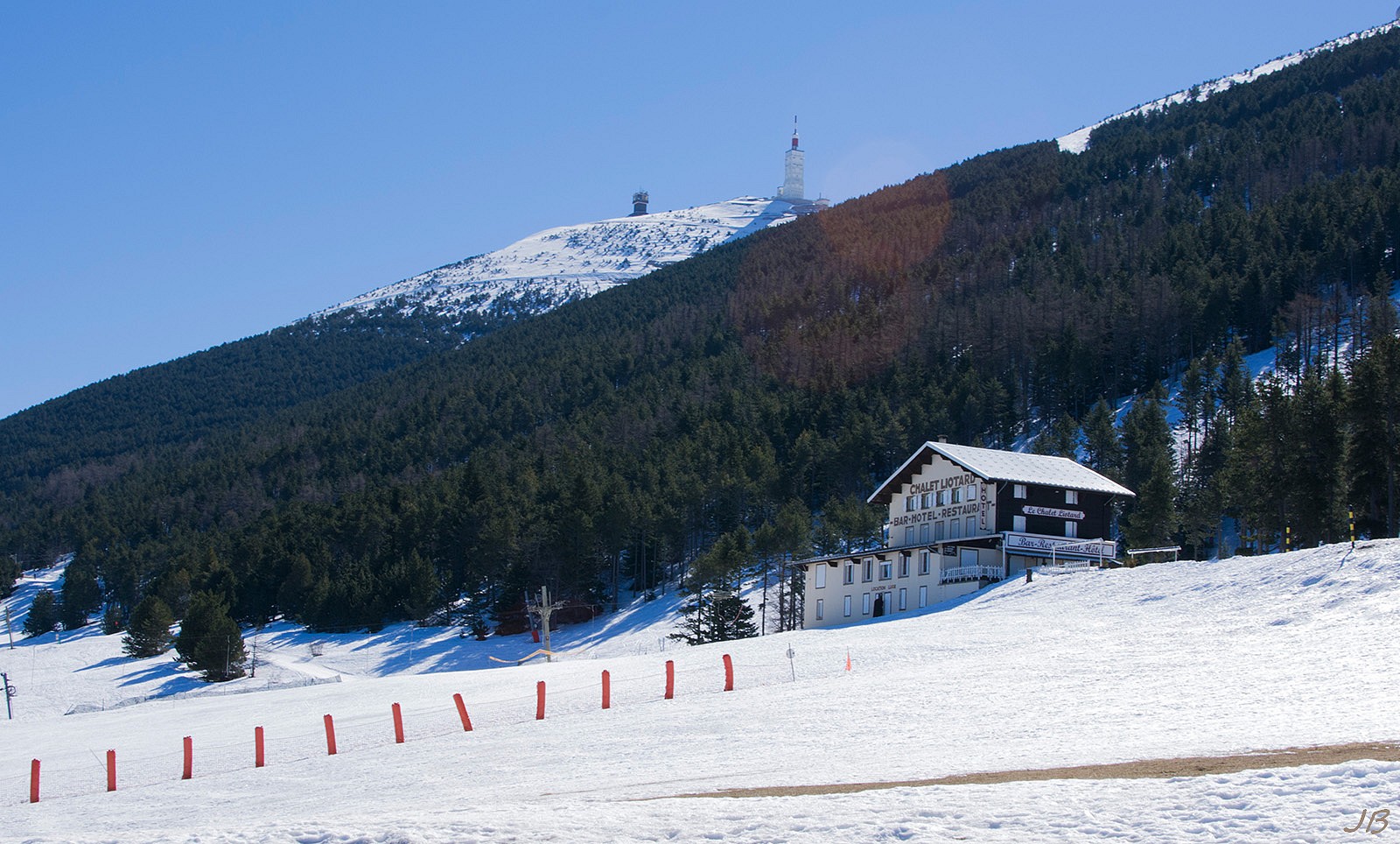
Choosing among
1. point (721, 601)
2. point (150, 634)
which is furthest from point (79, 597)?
point (721, 601)

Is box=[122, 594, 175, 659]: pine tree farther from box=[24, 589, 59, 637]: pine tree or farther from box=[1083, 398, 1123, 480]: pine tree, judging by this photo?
box=[1083, 398, 1123, 480]: pine tree

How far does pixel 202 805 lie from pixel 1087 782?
13.5 meters

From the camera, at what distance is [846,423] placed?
11625 centimetres

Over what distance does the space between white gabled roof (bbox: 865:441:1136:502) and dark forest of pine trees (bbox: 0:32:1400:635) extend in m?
8.18

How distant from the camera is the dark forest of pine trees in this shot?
249 ft

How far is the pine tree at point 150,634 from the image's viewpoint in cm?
8600

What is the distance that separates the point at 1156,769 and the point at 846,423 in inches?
4034

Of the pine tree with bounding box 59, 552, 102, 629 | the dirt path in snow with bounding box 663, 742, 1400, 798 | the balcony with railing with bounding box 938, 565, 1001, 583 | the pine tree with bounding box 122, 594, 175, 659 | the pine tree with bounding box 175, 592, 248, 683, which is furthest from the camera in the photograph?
the pine tree with bounding box 59, 552, 102, 629

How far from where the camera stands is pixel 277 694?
1649 inches

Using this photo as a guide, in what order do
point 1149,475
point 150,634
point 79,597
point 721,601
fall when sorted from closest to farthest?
point 721,601, point 1149,475, point 150,634, point 79,597

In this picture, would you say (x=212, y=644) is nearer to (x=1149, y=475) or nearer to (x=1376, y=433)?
(x=1149, y=475)

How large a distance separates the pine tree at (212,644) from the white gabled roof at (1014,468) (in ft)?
128

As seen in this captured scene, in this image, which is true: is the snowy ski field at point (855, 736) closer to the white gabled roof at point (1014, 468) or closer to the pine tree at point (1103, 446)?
the white gabled roof at point (1014, 468)

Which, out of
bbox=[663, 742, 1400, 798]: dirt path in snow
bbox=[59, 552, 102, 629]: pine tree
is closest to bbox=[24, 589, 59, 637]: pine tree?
bbox=[59, 552, 102, 629]: pine tree
